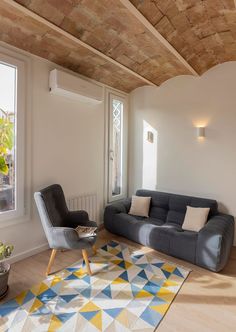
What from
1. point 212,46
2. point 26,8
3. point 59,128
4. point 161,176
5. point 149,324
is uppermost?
point 212,46

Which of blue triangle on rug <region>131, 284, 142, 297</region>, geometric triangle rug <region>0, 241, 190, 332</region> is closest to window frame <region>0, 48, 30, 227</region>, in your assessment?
geometric triangle rug <region>0, 241, 190, 332</region>

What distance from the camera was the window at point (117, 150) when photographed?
426cm

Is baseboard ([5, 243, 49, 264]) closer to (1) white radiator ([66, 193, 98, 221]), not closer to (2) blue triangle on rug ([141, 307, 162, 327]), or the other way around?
(1) white radiator ([66, 193, 98, 221])

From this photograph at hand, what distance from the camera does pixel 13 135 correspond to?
2725 millimetres

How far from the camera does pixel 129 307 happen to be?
2029mm

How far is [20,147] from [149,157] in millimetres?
2455

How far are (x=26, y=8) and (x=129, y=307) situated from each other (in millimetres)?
2923

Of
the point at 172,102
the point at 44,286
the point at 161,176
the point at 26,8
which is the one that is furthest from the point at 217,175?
the point at 26,8

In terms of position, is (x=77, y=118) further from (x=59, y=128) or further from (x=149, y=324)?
(x=149, y=324)

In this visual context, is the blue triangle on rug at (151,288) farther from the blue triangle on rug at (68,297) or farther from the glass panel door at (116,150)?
the glass panel door at (116,150)

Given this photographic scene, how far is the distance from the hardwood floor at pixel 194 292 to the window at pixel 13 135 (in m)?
0.69

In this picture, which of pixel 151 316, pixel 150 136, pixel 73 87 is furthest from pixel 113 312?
pixel 150 136

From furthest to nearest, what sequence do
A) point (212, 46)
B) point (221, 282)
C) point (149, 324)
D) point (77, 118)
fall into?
point (77, 118) < point (212, 46) < point (221, 282) < point (149, 324)

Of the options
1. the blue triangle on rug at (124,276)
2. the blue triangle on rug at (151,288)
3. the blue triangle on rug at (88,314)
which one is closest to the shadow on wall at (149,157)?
the blue triangle on rug at (124,276)
